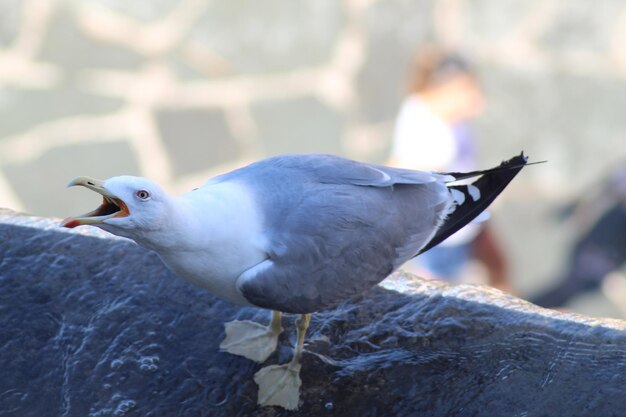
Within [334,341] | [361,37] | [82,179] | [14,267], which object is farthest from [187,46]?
[82,179]

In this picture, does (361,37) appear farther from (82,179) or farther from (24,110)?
(82,179)

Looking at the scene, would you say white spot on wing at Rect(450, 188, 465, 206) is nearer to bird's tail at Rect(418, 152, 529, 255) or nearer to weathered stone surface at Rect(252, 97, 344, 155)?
bird's tail at Rect(418, 152, 529, 255)

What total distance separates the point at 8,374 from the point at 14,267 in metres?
0.32

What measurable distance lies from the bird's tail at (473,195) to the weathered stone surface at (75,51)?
249 centimetres

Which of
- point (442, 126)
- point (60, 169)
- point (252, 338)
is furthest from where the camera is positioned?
point (60, 169)

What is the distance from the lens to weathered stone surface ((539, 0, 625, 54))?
13.4ft

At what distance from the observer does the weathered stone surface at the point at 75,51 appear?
13.3 feet

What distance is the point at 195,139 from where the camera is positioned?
4.28 metres

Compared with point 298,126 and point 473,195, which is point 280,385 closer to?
point 473,195

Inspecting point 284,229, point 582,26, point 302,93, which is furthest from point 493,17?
point 284,229

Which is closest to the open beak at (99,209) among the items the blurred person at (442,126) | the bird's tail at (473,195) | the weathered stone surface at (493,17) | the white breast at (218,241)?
the white breast at (218,241)

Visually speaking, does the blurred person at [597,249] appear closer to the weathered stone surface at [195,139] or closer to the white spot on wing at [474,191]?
the weathered stone surface at [195,139]

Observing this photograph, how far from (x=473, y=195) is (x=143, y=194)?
0.76 metres

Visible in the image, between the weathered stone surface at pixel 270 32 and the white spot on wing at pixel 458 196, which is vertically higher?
the weathered stone surface at pixel 270 32
